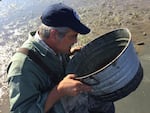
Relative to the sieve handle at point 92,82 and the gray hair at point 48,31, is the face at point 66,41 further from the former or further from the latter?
the sieve handle at point 92,82

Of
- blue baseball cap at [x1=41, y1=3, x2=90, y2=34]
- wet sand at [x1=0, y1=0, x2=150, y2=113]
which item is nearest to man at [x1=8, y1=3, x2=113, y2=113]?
blue baseball cap at [x1=41, y1=3, x2=90, y2=34]

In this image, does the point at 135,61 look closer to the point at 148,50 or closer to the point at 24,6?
the point at 148,50

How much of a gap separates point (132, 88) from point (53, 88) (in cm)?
69

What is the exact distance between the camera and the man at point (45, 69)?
121 inches

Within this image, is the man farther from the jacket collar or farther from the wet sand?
the wet sand

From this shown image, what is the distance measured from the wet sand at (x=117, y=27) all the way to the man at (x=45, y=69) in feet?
6.01

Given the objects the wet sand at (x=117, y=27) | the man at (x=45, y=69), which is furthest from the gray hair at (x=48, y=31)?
the wet sand at (x=117, y=27)

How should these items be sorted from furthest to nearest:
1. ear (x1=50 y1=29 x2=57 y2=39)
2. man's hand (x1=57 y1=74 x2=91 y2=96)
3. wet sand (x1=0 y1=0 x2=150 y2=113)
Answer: wet sand (x1=0 y1=0 x2=150 y2=113) → ear (x1=50 y1=29 x2=57 y2=39) → man's hand (x1=57 y1=74 x2=91 y2=96)

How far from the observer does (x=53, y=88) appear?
10.3 feet

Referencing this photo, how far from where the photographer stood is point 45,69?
3248 millimetres

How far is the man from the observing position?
3.08 meters

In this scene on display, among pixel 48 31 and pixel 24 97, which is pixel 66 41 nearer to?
pixel 48 31

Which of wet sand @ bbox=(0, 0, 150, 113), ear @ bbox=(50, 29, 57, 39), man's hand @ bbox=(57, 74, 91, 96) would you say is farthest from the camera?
wet sand @ bbox=(0, 0, 150, 113)

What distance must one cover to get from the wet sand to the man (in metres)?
A: 1.83
